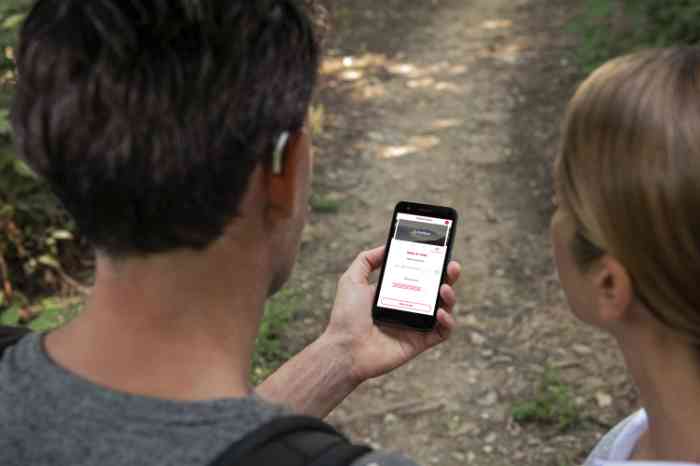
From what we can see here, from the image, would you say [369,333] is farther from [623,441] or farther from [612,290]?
[612,290]

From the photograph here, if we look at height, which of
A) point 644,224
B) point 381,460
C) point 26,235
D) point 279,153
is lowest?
point 26,235

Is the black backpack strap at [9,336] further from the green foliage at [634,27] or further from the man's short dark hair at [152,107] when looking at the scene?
the green foliage at [634,27]

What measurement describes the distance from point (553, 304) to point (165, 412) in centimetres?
377

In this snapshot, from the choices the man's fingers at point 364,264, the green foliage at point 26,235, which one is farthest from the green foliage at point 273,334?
the man's fingers at point 364,264

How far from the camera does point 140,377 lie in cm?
127

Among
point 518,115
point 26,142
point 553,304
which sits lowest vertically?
point 553,304

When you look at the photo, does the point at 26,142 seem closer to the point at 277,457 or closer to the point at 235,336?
the point at 235,336

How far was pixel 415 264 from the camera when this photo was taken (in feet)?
8.18

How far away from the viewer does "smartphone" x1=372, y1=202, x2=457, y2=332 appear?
235cm

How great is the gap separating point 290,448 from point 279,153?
0.41 meters

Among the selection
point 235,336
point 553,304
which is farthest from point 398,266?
point 553,304

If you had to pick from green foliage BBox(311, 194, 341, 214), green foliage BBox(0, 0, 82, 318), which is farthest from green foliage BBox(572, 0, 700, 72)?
green foliage BBox(0, 0, 82, 318)

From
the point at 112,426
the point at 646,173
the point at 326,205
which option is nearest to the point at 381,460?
the point at 112,426

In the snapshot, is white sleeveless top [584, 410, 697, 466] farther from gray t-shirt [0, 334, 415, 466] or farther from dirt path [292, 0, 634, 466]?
dirt path [292, 0, 634, 466]
